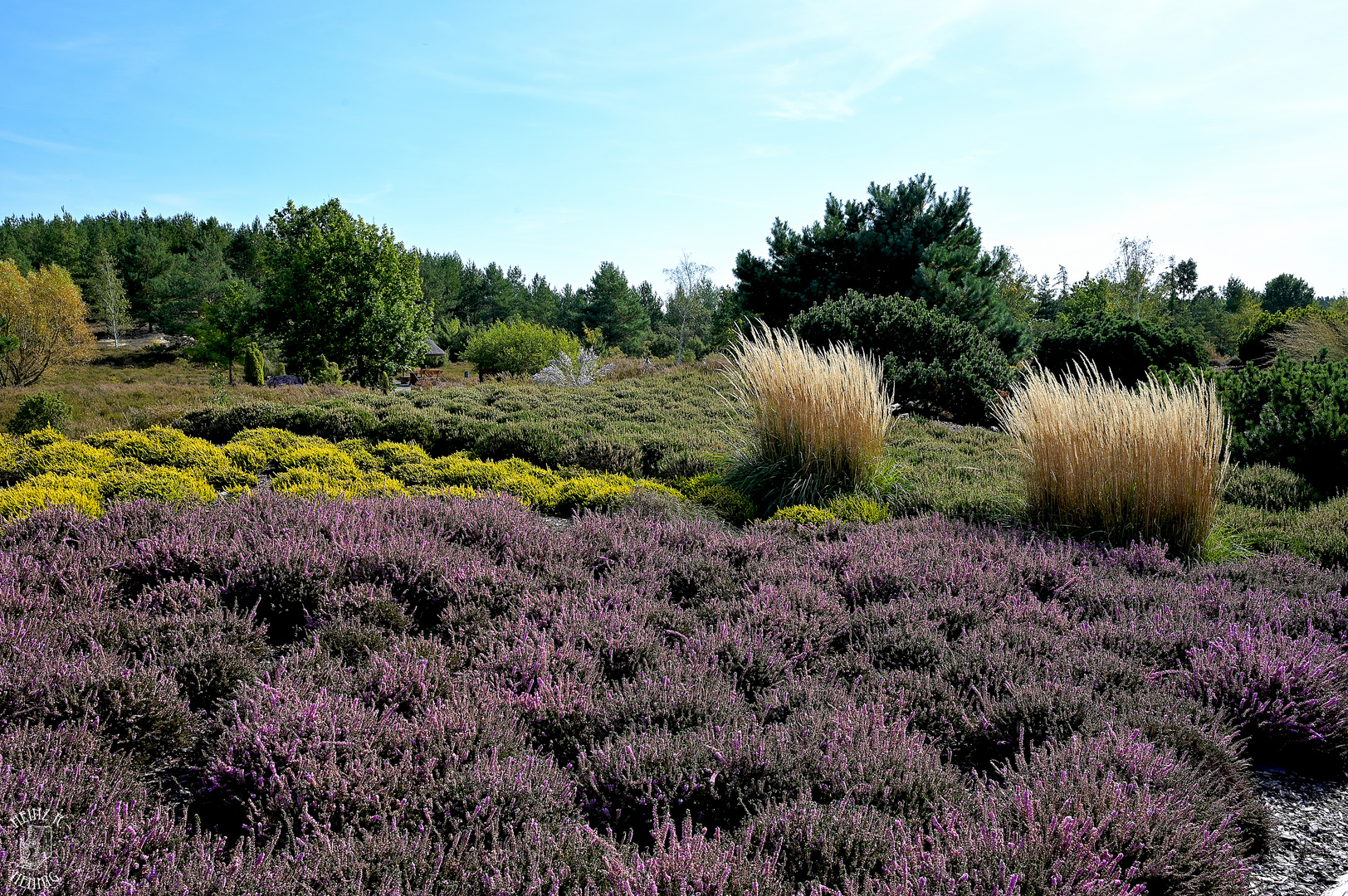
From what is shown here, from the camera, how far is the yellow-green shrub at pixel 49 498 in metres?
4.32

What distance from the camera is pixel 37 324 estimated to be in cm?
4288

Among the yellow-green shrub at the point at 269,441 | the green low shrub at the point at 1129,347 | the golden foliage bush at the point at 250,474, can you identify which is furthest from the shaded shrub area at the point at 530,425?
the green low shrub at the point at 1129,347

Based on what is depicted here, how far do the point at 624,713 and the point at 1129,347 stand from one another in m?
17.1

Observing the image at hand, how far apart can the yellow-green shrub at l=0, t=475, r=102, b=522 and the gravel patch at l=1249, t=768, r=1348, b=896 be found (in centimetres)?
575

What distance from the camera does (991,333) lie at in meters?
14.6

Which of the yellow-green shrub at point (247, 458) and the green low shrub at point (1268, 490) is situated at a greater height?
the yellow-green shrub at point (247, 458)

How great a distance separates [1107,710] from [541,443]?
6.47 metres

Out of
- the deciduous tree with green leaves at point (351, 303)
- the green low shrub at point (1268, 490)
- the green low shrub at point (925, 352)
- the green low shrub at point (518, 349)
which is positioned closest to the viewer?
the green low shrub at point (1268, 490)

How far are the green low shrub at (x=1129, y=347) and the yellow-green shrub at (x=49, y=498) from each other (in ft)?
53.3

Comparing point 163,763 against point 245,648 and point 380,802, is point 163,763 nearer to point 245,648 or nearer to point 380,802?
point 245,648

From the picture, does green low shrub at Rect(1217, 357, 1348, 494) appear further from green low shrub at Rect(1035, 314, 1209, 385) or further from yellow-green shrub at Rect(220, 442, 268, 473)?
yellow-green shrub at Rect(220, 442, 268, 473)

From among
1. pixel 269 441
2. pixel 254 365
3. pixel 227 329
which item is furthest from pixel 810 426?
pixel 227 329

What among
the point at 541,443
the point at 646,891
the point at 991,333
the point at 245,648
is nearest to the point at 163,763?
the point at 245,648

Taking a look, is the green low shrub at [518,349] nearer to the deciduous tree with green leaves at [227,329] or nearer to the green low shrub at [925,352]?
the deciduous tree with green leaves at [227,329]
